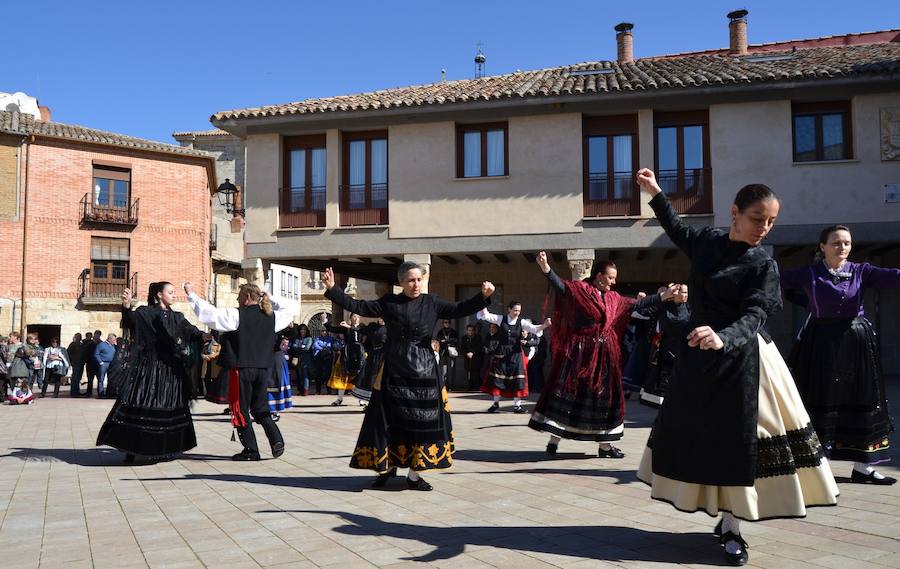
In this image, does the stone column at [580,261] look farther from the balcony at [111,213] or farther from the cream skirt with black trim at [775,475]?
the balcony at [111,213]

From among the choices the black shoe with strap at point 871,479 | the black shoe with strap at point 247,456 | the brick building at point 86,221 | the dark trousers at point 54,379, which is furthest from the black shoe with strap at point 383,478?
the brick building at point 86,221

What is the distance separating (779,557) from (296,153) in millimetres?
16764

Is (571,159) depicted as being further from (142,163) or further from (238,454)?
(142,163)

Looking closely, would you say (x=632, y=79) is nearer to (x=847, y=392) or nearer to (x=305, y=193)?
(x=305, y=193)

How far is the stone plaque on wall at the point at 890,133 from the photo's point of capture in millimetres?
16500

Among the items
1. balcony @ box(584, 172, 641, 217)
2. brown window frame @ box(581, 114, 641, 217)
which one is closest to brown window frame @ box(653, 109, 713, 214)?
brown window frame @ box(581, 114, 641, 217)

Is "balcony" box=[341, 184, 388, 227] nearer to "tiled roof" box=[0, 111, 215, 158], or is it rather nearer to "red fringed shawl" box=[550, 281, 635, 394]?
"red fringed shawl" box=[550, 281, 635, 394]

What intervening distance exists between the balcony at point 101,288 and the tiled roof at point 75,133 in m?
5.04

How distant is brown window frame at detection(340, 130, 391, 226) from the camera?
18672 mm

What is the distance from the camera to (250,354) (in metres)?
7.80

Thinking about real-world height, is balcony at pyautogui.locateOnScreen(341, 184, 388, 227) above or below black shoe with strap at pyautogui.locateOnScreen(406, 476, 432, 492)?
above

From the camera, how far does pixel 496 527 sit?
488cm

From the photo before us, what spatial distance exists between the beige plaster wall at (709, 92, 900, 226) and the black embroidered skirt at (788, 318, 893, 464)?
11262 mm

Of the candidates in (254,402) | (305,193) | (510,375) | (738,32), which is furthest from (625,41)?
(254,402)
